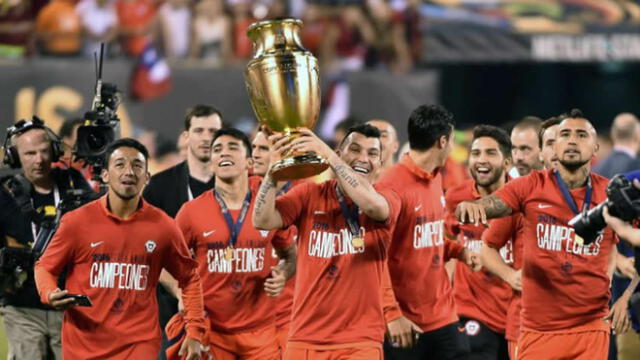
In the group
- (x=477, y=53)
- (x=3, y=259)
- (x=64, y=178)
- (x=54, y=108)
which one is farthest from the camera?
(x=477, y=53)

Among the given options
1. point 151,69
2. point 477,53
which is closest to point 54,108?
point 151,69

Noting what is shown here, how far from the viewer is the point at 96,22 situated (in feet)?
49.8

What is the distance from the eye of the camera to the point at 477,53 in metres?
16.1

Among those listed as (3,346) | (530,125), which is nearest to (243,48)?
(530,125)

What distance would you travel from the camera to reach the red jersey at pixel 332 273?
7.29 m

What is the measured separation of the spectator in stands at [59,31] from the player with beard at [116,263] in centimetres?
761

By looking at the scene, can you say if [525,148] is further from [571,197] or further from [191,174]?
[191,174]

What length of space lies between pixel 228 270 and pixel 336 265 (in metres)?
1.31

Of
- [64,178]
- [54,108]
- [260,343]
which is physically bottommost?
[260,343]

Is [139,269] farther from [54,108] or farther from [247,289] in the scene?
[54,108]

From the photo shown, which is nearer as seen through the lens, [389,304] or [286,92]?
[286,92]

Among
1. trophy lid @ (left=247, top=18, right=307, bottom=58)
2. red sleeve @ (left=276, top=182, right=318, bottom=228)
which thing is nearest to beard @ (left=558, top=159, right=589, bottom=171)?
red sleeve @ (left=276, top=182, right=318, bottom=228)

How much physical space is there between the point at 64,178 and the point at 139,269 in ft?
4.88

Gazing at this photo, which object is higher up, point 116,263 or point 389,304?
point 116,263
